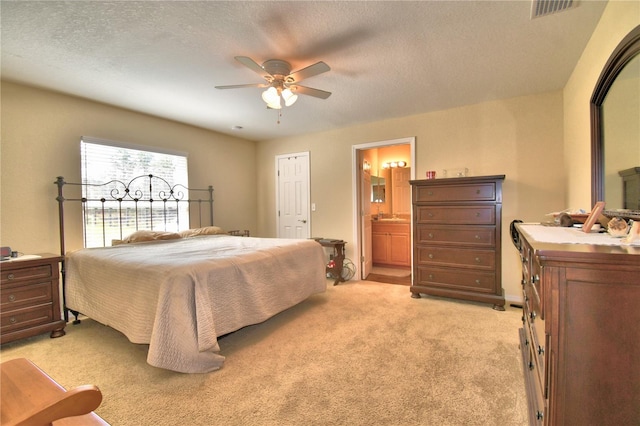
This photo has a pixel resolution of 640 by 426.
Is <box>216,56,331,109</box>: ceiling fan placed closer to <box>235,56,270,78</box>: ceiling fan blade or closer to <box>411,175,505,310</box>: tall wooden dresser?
<box>235,56,270,78</box>: ceiling fan blade

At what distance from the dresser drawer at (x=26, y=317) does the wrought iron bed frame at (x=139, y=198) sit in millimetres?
249

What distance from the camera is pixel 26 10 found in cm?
180

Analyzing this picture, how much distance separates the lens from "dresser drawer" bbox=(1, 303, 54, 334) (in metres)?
2.34

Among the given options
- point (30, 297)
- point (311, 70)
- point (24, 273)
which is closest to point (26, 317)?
point (30, 297)

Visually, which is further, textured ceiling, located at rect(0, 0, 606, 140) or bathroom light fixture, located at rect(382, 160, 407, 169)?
bathroom light fixture, located at rect(382, 160, 407, 169)

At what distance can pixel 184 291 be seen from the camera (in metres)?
1.96

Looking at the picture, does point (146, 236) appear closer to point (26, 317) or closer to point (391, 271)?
point (26, 317)

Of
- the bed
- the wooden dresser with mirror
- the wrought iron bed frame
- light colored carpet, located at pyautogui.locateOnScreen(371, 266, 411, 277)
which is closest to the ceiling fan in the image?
the bed

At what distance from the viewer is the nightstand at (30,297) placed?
7.67 feet

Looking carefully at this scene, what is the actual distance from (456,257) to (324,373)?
2.20 metres

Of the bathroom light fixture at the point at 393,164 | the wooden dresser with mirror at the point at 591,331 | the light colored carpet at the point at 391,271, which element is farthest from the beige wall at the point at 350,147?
the bathroom light fixture at the point at 393,164

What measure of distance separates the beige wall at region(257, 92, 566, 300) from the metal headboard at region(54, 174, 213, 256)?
226 centimetres

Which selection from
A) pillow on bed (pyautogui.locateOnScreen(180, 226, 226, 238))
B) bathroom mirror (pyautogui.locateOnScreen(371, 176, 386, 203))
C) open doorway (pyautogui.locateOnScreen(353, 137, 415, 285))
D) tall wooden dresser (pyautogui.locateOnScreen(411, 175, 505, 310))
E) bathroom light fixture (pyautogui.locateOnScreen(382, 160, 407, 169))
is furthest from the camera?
bathroom mirror (pyautogui.locateOnScreen(371, 176, 386, 203))

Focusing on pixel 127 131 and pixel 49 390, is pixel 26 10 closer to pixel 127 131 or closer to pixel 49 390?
pixel 127 131
